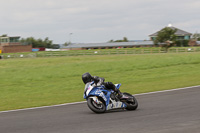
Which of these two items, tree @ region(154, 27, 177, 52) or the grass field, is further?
tree @ region(154, 27, 177, 52)

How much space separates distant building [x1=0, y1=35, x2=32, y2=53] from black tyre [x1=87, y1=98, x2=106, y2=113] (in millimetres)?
96696

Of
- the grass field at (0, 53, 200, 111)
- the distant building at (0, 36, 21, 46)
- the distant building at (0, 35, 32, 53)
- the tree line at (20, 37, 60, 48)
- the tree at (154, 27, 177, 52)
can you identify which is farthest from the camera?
the tree line at (20, 37, 60, 48)

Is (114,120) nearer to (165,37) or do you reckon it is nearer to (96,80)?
(96,80)

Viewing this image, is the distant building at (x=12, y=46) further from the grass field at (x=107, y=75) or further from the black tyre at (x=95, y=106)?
the black tyre at (x=95, y=106)

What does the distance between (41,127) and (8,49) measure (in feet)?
324

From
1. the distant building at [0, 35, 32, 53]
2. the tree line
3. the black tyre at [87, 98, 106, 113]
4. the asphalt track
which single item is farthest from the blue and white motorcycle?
the tree line

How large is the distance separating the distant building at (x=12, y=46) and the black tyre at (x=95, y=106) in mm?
96696

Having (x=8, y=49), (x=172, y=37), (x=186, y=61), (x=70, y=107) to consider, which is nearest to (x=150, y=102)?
(x=70, y=107)

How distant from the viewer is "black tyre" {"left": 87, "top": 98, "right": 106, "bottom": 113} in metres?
9.12

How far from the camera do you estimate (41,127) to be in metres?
7.56

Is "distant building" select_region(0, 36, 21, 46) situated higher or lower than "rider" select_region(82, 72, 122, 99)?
higher

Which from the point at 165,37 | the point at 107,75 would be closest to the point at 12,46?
the point at 165,37

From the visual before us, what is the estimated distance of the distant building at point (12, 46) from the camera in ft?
335

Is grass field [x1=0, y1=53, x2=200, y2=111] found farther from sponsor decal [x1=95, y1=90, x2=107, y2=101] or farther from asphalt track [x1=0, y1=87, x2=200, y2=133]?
sponsor decal [x1=95, y1=90, x2=107, y2=101]
